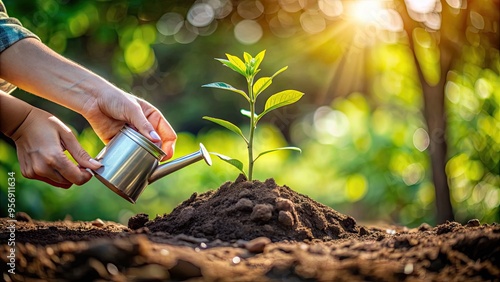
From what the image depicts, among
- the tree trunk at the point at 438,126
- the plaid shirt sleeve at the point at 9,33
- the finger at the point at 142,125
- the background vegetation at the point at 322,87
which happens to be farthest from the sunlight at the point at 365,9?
the plaid shirt sleeve at the point at 9,33

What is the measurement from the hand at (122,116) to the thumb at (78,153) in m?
0.14

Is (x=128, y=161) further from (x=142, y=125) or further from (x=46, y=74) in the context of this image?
(x=46, y=74)

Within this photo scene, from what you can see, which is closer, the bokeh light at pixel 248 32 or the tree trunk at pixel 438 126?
the tree trunk at pixel 438 126

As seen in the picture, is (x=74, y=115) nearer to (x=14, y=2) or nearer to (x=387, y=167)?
(x=14, y=2)

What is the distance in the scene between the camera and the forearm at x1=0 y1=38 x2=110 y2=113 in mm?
1835

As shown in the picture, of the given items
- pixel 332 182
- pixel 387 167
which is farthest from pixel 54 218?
pixel 387 167

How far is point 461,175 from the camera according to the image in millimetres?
3822

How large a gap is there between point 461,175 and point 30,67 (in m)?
2.85

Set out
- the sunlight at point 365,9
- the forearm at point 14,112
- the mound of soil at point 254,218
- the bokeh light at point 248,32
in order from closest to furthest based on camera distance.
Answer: the mound of soil at point 254,218 → the forearm at point 14,112 → the sunlight at point 365,9 → the bokeh light at point 248,32

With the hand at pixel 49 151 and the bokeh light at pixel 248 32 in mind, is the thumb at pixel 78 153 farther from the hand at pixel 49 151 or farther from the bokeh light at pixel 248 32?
the bokeh light at pixel 248 32

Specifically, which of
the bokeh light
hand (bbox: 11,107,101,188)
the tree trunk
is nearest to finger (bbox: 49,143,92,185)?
hand (bbox: 11,107,101,188)

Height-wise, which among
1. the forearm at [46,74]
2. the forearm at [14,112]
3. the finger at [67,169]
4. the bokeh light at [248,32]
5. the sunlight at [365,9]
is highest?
the bokeh light at [248,32]

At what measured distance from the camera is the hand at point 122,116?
1.80 metres

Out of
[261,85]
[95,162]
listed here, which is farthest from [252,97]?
[95,162]
